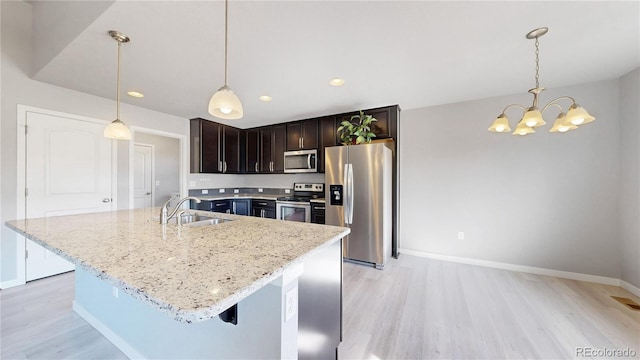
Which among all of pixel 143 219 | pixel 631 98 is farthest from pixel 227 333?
pixel 631 98

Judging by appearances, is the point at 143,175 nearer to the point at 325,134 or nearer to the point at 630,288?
the point at 325,134

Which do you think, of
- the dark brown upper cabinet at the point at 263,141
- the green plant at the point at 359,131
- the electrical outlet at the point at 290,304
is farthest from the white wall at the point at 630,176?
the electrical outlet at the point at 290,304

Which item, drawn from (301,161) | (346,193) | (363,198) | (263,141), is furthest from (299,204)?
(263,141)

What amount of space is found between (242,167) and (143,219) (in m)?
3.12

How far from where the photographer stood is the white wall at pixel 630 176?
2.29 metres

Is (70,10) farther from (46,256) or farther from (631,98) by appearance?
(631,98)

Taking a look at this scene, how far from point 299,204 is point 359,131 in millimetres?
1525

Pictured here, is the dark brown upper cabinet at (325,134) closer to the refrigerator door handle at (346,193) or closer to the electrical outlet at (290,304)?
the refrigerator door handle at (346,193)

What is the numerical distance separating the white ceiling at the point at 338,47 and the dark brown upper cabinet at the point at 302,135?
39.9 inches

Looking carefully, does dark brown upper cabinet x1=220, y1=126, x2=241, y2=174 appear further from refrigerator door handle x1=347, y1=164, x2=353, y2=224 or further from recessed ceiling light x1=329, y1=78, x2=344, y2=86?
recessed ceiling light x1=329, y1=78, x2=344, y2=86

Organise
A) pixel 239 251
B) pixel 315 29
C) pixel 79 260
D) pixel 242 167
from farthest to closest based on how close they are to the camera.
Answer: pixel 242 167, pixel 315 29, pixel 239 251, pixel 79 260

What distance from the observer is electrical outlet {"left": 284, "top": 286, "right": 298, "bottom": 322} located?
0.89 metres

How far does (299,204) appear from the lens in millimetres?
3758

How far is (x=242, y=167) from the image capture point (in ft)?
15.7
